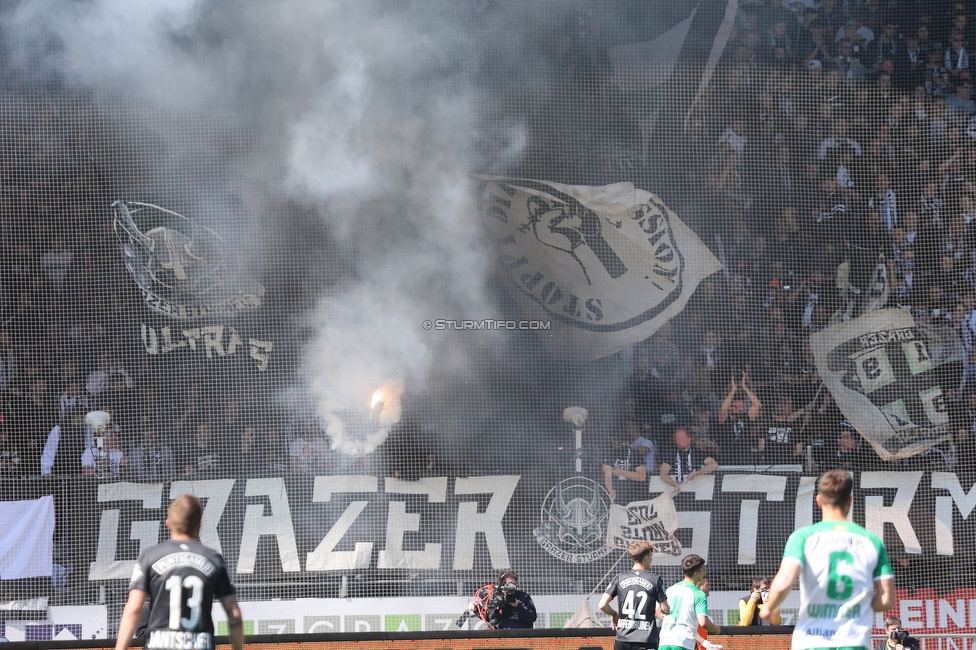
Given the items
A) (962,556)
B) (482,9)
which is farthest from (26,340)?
(962,556)

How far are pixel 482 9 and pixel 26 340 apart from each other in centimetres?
642

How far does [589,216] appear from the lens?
37.9 feet

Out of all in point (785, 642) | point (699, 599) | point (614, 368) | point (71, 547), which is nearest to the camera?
point (699, 599)

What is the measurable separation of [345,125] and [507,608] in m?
6.02

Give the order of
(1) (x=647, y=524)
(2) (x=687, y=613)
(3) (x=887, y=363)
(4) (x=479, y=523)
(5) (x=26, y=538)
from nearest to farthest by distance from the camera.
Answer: (2) (x=687, y=613)
(5) (x=26, y=538)
(4) (x=479, y=523)
(1) (x=647, y=524)
(3) (x=887, y=363)

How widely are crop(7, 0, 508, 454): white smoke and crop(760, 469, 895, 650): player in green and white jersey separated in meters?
7.77

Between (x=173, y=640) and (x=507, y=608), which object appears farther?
(x=507, y=608)

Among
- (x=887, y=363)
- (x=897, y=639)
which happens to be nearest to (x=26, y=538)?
(x=897, y=639)

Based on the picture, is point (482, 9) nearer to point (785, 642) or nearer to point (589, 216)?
point (589, 216)

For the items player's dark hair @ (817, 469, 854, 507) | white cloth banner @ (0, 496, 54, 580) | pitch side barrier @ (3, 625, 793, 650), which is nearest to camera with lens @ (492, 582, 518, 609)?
pitch side barrier @ (3, 625, 793, 650)

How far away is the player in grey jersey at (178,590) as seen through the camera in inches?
148

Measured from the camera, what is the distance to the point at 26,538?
10523mm

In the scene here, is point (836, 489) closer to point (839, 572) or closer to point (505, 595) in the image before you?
point (839, 572)

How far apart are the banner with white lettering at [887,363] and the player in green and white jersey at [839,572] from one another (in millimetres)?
8166
